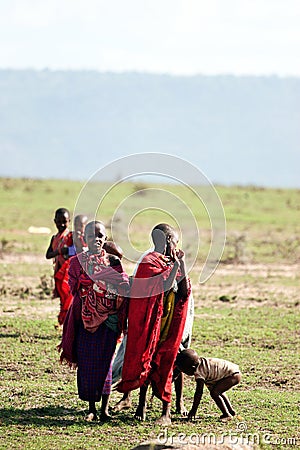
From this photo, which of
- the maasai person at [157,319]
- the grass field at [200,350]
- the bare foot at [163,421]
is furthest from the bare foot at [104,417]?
the bare foot at [163,421]

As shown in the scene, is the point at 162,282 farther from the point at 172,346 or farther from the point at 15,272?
the point at 15,272

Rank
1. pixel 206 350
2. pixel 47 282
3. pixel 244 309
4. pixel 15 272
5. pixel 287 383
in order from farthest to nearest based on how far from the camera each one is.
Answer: pixel 15 272
pixel 47 282
pixel 244 309
pixel 206 350
pixel 287 383

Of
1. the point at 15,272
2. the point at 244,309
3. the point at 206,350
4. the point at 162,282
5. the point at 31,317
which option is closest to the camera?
the point at 162,282

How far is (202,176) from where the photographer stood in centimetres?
825

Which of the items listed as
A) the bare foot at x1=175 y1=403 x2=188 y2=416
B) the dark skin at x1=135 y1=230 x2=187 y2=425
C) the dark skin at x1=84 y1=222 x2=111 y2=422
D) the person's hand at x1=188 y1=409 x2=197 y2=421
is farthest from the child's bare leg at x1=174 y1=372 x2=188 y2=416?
the dark skin at x1=84 y1=222 x2=111 y2=422

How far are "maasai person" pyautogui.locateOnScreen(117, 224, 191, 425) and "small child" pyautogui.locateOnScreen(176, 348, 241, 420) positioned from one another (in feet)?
0.64

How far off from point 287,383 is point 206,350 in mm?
1866

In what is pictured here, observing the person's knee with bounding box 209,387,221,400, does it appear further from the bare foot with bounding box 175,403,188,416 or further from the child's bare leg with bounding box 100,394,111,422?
the child's bare leg with bounding box 100,394,111,422

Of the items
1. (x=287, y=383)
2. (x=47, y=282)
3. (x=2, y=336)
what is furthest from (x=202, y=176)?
(x=47, y=282)

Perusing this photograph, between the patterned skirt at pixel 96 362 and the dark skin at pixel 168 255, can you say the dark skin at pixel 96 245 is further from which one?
the dark skin at pixel 168 255

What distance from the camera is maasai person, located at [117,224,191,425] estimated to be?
7.89m

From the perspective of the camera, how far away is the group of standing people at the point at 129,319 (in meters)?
7.90

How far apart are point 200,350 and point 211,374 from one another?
348cm

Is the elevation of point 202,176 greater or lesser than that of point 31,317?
greater
